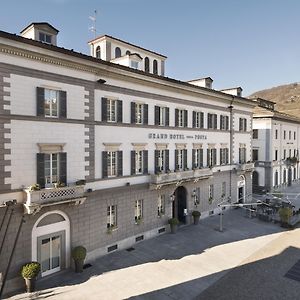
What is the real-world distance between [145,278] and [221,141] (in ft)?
69.5

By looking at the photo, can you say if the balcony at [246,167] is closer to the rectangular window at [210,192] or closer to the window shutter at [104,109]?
the rectangular window at [210,192]

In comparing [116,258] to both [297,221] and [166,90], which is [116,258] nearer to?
[166,90]

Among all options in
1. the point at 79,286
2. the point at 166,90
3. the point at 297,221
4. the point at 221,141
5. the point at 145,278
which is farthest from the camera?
the point at 221,141

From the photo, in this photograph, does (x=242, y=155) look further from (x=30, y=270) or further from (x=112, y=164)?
(x=30, y=270)

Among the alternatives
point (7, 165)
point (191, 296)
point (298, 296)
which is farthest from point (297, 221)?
point (7, 165)

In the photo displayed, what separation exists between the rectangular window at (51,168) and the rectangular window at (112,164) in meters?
4.58

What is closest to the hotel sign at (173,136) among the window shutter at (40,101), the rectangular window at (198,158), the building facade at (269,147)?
the rectangular window at (198,158)

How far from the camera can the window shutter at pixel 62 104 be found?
1906cm

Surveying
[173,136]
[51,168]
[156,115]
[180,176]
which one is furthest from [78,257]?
[173,136]

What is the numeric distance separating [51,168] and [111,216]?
6933 mm

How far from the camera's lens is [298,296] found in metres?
17.0

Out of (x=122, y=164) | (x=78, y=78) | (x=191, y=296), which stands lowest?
(x=191, y=296)

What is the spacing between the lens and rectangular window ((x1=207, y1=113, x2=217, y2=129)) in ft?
109

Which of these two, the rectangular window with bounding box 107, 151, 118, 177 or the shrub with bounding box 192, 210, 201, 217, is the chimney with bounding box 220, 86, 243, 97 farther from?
the rectangular window with bounding box 107, 151, 118, 177
